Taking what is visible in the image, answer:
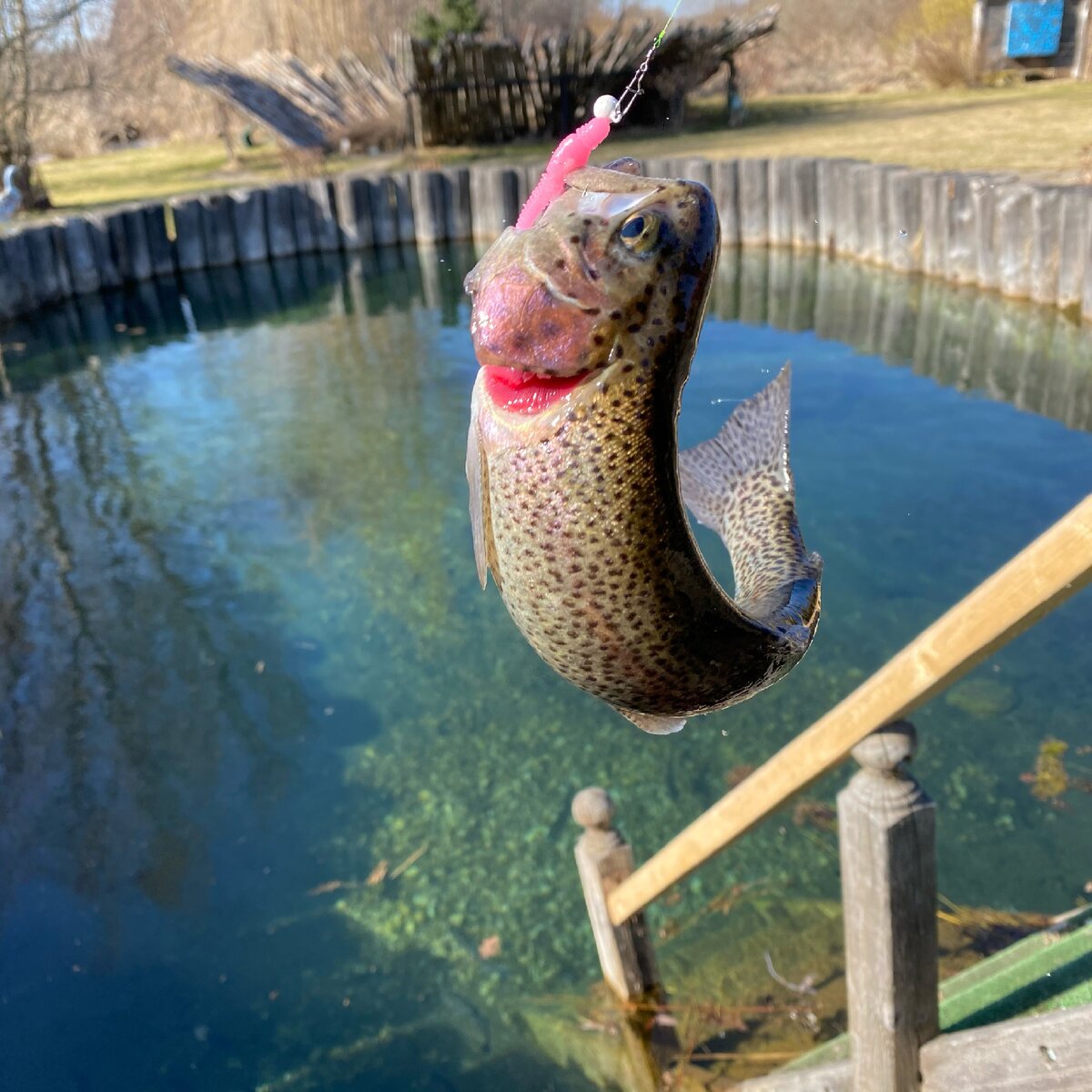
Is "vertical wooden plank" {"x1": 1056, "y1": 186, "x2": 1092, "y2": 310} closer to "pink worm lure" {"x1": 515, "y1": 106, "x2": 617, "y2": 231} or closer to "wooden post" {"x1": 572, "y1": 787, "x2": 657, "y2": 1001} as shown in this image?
"wooden post" {"x1": 572, "y1": 787, "x2": 657, "y2": 1001}

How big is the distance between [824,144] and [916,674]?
1569 centimetres

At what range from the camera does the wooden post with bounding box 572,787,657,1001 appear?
436 centimetres

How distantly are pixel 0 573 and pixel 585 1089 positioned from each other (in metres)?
6.36

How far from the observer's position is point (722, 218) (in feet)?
27.0

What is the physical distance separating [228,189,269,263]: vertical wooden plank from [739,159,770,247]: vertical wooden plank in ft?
28.2

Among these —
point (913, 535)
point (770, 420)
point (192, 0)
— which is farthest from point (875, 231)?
point (192, 0)

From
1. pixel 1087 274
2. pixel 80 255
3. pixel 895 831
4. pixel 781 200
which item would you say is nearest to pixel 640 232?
pixel 895 831

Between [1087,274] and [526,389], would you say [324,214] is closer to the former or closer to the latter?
[1087,274]

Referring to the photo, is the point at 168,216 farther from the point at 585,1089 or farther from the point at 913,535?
the point at 585,1089

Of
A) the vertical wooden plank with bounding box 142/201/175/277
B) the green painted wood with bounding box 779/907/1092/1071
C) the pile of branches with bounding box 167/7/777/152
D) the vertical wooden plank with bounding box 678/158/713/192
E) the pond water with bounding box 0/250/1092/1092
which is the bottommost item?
the pond water with bounding box 0/250/1092/1092

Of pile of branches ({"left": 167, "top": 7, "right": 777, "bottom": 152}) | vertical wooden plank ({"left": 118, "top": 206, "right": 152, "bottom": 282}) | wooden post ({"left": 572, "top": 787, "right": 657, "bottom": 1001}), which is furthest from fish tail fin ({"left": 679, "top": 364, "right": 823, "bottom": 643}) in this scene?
pile of branches ({"left": 167, "top": 7, "right": 777, "bottom": 152})

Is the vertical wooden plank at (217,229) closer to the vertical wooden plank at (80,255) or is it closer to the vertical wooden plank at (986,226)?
the vertical wooden plank at (80,255)

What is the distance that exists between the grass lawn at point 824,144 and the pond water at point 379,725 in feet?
7.10

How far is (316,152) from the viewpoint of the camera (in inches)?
861
